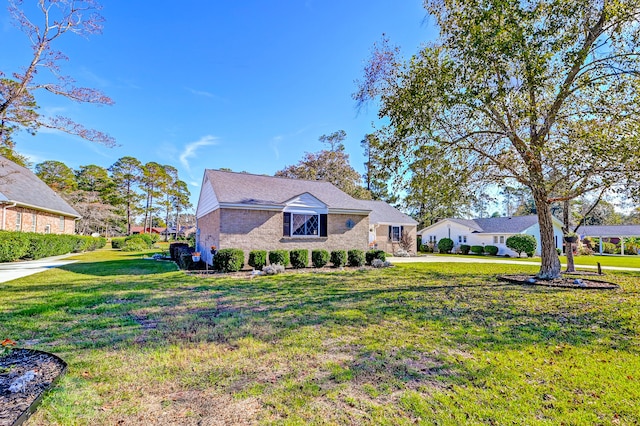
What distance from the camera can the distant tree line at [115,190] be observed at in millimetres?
34406

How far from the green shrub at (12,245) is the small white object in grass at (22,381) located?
15268 millimetres

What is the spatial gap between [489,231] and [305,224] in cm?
2103

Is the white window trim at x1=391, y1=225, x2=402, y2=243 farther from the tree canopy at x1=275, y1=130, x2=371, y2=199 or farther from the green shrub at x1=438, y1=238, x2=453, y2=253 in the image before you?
the tree canopy at x1=275, y1=130, x2=371, y2=199

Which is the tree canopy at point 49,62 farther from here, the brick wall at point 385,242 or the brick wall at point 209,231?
the brick wall at point 385,242

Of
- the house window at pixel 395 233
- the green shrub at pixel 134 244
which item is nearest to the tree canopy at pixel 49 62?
the house window at pixel 395 233

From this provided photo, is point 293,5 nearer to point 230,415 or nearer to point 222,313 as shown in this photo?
point 222,313

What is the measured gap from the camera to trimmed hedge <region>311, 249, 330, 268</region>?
1326cm

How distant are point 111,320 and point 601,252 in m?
42.3

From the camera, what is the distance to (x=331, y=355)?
3947 mm

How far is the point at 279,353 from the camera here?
13.1ft

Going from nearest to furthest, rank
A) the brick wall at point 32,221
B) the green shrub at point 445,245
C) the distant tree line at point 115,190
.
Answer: the brick wall at point 32,221 → the green shrub at point 445,245 → the distant tree line at point 115,190

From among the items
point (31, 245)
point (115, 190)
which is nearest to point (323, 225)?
point (31, 245)

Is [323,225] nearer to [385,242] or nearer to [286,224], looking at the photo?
[286,224]

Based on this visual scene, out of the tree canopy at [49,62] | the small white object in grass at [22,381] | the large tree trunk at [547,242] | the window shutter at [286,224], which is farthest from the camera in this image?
the window shutter at [286,224]
